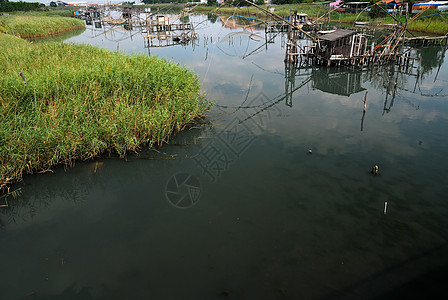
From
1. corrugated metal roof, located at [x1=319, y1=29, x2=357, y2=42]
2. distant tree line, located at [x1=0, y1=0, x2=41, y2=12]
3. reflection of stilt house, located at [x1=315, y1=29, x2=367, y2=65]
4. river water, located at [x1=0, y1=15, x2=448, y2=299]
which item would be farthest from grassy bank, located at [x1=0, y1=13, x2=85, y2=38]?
river water, located at [x1=0, y1=15, x2=448, y2=299]

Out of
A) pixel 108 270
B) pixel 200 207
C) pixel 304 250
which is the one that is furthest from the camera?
pixel 200 207

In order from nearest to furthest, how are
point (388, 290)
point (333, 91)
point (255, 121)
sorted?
point (388, 290) < point (255, 121) < point (333, 91)

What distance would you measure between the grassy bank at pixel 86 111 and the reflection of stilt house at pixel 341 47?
10.5m

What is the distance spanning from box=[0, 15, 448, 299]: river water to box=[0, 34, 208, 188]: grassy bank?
1.68ft

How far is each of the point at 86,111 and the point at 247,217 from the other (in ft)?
18.9

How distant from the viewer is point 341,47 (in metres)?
17.7

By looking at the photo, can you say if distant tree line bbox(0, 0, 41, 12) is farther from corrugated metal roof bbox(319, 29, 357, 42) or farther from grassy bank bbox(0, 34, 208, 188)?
corrugated metal roof bbox(319, 29, 357, 42)

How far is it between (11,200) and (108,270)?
3465mm

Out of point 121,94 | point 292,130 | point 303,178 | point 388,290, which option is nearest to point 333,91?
point 292,130

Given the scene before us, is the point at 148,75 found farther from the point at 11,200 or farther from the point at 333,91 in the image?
the point at 333,91

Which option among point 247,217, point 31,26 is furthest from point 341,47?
point 31,26

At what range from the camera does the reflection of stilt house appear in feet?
57.2

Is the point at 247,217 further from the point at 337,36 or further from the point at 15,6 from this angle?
the point at 15,6

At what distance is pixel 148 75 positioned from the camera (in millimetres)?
10352
